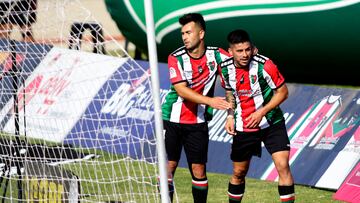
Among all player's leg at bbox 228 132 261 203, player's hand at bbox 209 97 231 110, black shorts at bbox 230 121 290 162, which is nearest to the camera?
A: player's hand at bbox 209 97 231 110

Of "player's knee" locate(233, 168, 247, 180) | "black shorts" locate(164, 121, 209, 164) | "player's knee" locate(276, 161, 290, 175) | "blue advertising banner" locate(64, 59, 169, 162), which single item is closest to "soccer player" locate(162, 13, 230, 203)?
"black shorts" locate(164, 121, 209, 164)

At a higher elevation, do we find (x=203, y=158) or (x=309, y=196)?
(x=203, y=158)

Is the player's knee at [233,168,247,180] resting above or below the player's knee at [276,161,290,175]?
below

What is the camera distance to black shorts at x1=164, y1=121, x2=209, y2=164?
928 centimetres

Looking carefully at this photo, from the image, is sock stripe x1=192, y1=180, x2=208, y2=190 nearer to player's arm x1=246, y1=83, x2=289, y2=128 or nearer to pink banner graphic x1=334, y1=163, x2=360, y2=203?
player's arm x1=246, y1=83, x2=289, y2=128

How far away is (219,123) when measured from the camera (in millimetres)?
12070

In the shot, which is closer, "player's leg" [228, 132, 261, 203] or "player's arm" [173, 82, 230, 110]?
"player's arm" [173, 82, 230, 110]

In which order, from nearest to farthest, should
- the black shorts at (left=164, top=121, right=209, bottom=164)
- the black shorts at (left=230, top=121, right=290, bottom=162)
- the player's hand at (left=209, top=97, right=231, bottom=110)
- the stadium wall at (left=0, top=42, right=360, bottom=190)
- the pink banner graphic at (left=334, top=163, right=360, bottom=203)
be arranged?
the player's hand at (left=209, top=97, right=231, bottom=110) < the black shorts at (left=230, top=121, right=290, bottom=162) < the black shorts at (left=164, top=121, right=209, bottom=164) < the pink banner graphic at (left=334, top=163, right=360, bottom=203) < the stadium wall at (left=0, top=42, right=360, bottom=190)

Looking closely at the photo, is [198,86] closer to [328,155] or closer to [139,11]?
[328,155]

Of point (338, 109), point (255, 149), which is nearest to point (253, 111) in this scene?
point (255, 149)

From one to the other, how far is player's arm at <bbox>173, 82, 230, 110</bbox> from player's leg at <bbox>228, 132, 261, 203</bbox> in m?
0.44

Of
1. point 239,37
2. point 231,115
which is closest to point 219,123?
point 231,115

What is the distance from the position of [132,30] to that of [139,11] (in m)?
0.62

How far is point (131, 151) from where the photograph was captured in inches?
478
